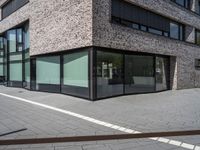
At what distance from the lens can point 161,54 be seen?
16906 mm

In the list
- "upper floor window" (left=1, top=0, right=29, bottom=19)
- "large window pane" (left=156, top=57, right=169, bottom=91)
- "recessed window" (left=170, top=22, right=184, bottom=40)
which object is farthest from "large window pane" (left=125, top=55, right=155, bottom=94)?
"upper floor window" (left=1, top=0, right=29, bottom=19)

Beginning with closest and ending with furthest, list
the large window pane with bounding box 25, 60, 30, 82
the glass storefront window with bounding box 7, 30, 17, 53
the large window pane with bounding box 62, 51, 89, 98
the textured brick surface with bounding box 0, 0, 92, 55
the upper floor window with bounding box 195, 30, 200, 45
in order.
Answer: the textured brick surface with bounding box 0, 0, 92, 55
the large window pane with bounding box 62, 51, 89, 98
the large window pane with bounding box 25, 60, 30, 82
the glass storefront window with bounding box 7, 30, 17, 53
the upper floor window with bounding box 195, 30, 200, 45

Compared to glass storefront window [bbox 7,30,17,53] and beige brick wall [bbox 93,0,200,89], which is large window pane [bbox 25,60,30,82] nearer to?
glass storefront window [bbox 7,30,17,53]

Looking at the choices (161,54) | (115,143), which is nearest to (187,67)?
(161,54)

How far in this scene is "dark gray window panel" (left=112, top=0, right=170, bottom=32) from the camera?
1307 centimetres

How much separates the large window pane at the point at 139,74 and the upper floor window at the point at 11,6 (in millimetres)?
10065

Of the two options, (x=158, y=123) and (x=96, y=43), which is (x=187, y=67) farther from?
(x=158, y=123)

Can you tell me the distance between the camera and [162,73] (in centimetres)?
1783

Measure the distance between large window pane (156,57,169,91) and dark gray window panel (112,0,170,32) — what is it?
2488 mm

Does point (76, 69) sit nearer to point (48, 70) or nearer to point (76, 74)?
point (76, 74)

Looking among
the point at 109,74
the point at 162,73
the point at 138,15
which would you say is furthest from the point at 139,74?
the point at 138,15

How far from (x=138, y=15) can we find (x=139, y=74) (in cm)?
390

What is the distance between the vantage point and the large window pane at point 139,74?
551 inches

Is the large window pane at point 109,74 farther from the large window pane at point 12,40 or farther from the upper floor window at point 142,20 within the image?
the large window pane at point 12,40
